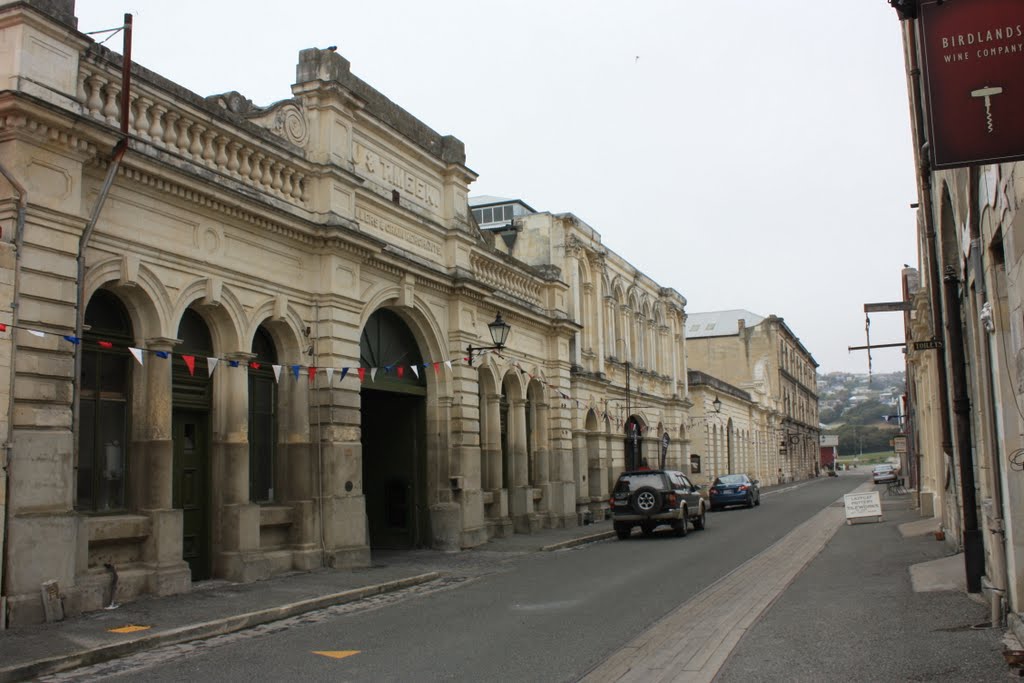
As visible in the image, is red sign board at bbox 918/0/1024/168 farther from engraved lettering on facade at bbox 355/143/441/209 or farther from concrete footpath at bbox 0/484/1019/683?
engraved lettering on facade at bbox 355/143/441/209

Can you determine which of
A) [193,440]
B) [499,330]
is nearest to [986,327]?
[193,440]

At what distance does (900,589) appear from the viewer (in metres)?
12.6

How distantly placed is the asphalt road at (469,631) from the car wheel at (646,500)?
4992 mm

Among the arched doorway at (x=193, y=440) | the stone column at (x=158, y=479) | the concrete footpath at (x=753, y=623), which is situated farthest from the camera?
A: the arched doorway at (x=193, y=440)

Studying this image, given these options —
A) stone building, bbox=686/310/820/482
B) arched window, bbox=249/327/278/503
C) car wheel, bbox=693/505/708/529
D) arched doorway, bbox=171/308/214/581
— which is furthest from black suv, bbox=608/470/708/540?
stone building, bbox=686/310/820/482

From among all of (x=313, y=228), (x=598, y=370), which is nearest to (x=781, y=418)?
(x=598, y=370)

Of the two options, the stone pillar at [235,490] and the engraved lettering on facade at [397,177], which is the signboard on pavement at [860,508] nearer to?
the engraved lettering on facade at [397,177]

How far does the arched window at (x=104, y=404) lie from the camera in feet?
40.4

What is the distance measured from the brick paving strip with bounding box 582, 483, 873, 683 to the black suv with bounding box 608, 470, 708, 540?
5.71 m

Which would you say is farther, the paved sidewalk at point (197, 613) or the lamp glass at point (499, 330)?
the lamp glass at point (499, 330)

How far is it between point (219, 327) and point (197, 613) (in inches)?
194

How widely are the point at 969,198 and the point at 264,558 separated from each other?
36.3ft

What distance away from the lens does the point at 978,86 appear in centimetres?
529

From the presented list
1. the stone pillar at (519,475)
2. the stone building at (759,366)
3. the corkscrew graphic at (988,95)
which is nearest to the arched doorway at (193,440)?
the stone pillar at (519,475)
